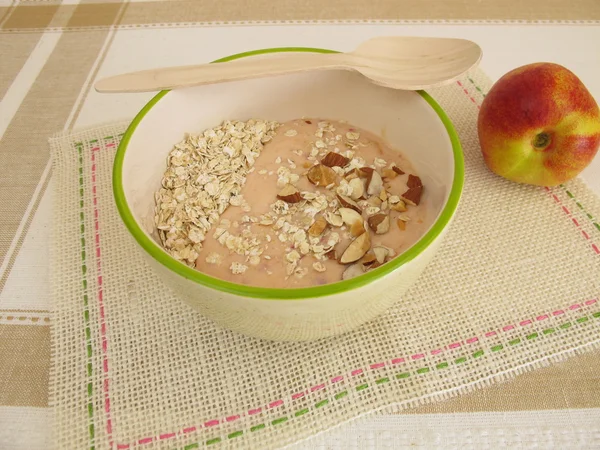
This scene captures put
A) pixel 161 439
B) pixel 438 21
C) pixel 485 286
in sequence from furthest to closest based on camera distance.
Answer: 1. pixel 438 21
2. pixel 485 286
3. pixel 161 439

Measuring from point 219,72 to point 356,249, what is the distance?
28 centimetres

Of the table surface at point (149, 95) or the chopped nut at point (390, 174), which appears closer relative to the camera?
the table surface at point (149, 95)

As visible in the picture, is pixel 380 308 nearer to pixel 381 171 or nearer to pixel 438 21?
pixel 381 171

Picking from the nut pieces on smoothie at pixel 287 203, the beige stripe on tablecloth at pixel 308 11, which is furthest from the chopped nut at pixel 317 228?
the beige stripe on tablecloth at pixel 308 11

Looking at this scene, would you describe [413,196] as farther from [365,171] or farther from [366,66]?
[366,66]

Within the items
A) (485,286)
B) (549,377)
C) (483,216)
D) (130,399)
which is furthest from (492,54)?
(130,399)

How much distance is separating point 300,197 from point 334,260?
100 mm


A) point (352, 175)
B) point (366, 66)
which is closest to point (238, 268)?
point (352, 175)

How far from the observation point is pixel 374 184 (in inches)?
24.2

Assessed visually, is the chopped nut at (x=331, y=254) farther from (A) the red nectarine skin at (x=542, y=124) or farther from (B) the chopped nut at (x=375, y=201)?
(A) the red nectarine skin at (x=542, y=124)

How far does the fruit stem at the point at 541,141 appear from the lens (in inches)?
26.5

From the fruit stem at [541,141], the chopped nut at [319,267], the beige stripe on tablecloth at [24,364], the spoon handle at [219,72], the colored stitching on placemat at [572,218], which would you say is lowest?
the beige stripe on tablecloth at [24,364]

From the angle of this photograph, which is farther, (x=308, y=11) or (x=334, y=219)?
(x=308, y=11)

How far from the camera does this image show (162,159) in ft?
2.06
